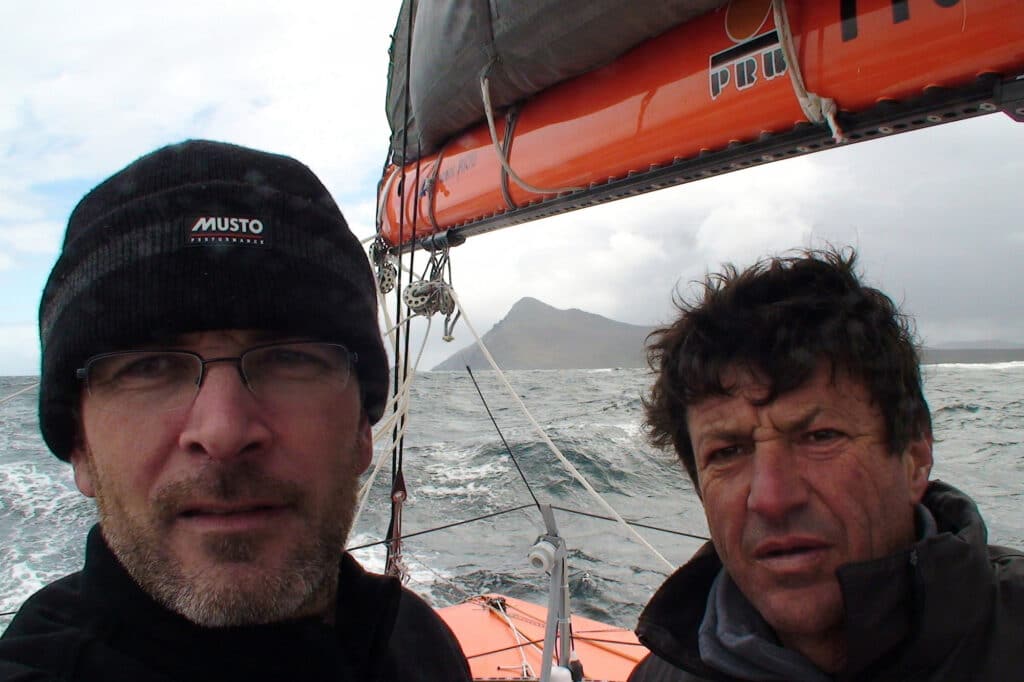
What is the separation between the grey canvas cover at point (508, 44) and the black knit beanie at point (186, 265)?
2.73ft

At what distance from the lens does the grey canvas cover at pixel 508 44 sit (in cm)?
141

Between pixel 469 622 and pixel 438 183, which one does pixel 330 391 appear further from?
pixel 469 622

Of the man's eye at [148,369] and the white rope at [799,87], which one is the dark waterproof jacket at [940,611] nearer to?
the white rope at [799,87]

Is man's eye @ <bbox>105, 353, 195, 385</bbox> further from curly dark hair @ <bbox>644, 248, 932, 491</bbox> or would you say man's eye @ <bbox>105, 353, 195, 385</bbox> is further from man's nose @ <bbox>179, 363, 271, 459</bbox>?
curly dark hair @ <bbox>644, 248, 932, 491</bbox>

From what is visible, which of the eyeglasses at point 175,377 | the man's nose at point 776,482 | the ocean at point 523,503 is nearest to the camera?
the eyeglasses at point 175,377

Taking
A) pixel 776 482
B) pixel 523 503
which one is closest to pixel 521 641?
pixel 776 482

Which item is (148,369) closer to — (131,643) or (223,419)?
(223,419)

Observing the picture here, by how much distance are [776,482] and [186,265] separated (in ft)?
3.02

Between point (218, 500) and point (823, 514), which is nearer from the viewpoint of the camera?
point (218, 500)

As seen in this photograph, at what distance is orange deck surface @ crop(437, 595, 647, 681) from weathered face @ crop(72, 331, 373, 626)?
1909 millimetres

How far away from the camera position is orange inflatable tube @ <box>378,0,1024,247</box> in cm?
106

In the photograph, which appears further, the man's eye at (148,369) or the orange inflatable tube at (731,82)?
the orange inflatable tube at (731,82)

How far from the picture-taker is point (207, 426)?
29.6 inches

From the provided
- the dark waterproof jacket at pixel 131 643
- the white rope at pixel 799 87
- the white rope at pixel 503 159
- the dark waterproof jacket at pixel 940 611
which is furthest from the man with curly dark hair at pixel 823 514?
the white rope at pixel 503 159
